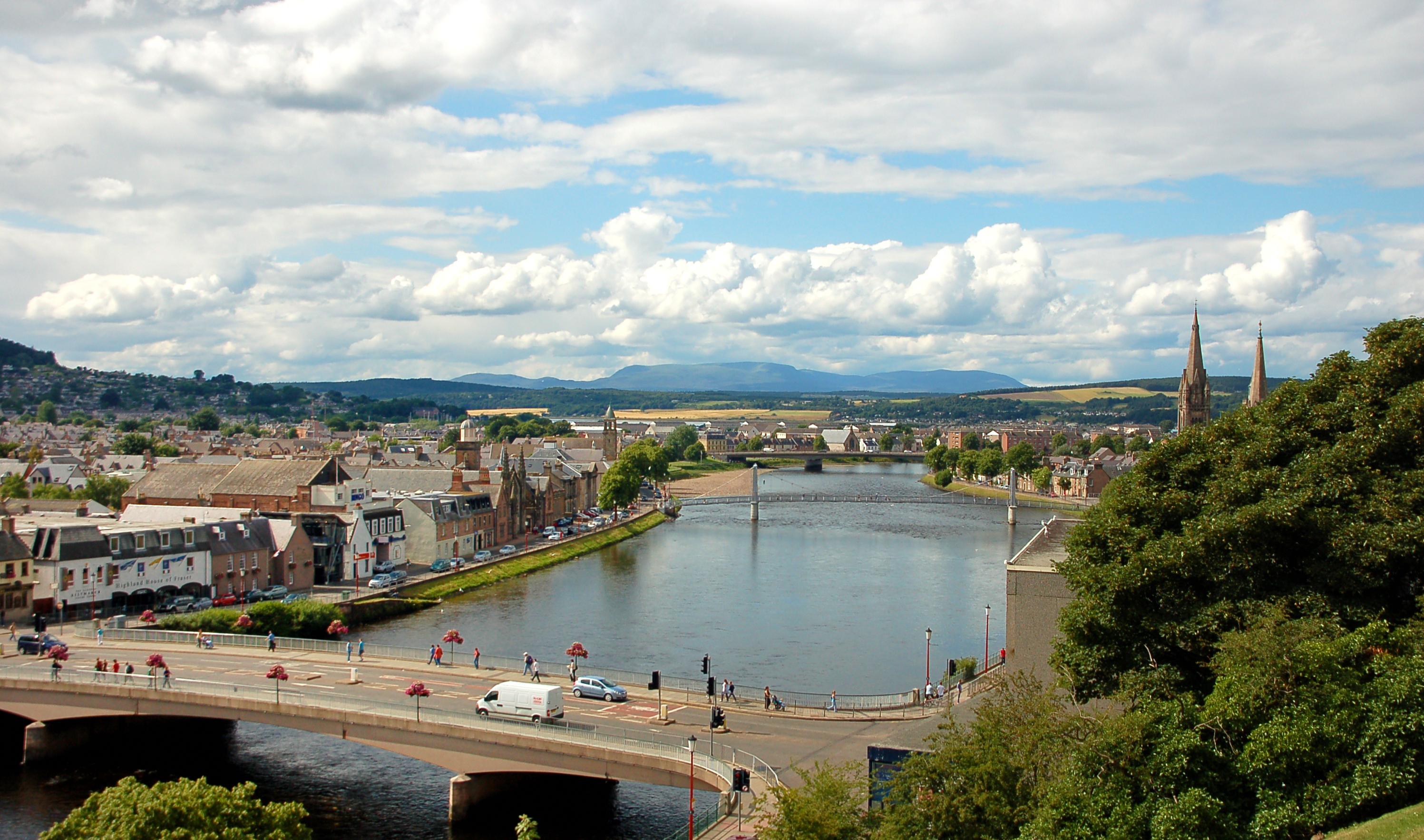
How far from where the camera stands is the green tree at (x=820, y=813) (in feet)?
53.5

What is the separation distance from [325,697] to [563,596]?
2781 cm

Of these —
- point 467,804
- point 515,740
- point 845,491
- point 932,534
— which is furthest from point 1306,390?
point 845,491

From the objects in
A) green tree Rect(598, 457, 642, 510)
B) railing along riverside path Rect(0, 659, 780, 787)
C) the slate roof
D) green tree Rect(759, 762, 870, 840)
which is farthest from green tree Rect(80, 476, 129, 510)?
green tree Rect(759, 762, 870, 840)

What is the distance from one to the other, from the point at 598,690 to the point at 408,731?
5.54 metres

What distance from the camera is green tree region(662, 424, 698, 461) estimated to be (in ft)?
572

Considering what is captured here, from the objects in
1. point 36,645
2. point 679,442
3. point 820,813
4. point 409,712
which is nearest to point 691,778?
point 820,813

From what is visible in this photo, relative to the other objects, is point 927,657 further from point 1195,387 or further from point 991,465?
point 991,465

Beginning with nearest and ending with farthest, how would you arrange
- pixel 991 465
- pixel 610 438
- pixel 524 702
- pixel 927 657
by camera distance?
pixel 524 702
pixel 927 657
pixel 991 465
pixel 610 438

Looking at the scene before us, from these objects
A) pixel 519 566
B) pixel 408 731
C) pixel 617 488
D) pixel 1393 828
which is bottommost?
pixel 519 566

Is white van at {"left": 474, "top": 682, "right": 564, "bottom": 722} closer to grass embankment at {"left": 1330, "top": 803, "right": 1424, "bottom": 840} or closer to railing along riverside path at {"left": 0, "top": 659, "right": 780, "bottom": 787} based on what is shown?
railing along riverside path at {"left": 0, "top": 659, "right": 780, "bottom": 787}

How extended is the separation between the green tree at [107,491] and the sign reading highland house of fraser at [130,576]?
2249 cm

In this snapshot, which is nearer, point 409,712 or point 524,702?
point 409,712

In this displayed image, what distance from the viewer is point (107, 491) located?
227ft

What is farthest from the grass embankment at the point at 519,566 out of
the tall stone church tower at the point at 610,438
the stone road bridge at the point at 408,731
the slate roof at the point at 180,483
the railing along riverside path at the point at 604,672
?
the tall stone church tower at the point at 610,438
